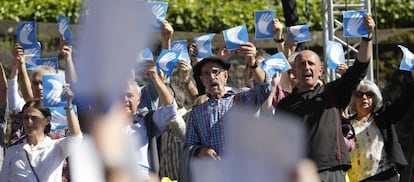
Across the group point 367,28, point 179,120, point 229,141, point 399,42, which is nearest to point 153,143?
point 179,120

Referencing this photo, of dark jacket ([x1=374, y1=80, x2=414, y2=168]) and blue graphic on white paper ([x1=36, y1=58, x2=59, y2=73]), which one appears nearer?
dark jacket ([x1=374, y1=80, x2=414, y2=168])

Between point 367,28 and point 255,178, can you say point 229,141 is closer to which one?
point 255,178

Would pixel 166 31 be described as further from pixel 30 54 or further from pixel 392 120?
pixel 392 120

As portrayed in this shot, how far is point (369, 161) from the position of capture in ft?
23.1

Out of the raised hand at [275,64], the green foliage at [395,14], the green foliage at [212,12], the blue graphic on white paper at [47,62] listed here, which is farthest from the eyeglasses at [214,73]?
the green foliage at [395,14]

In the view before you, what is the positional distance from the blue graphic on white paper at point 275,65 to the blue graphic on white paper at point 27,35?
5.83 feet

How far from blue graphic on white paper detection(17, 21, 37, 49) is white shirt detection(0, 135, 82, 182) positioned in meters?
1.21

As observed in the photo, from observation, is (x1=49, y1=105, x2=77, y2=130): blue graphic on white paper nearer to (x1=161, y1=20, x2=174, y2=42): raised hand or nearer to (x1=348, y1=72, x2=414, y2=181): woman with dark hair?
(x1=161, y1=20, x2=174, y2=42): raised hand

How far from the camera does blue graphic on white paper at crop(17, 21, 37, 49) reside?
293 inches

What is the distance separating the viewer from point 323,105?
6066 mm

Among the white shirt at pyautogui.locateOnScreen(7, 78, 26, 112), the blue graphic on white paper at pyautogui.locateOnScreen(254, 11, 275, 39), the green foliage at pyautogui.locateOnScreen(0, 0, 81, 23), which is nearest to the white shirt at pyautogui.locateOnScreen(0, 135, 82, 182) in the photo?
the white shirt at pyautogui.locateOnScreen(7, 78, 26, 112)

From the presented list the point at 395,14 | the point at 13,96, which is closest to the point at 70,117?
the point at 13,96

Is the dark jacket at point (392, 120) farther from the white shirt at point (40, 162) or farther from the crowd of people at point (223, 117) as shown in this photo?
the white shirt at point (40, 162)

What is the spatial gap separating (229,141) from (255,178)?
79mm
